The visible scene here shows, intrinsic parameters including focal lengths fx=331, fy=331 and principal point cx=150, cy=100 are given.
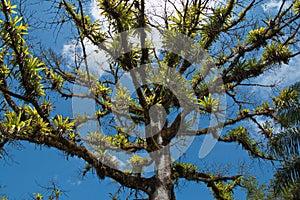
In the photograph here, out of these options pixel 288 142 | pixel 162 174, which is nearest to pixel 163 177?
pixel 162 174

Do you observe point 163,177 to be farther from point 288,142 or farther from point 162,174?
point 288,142

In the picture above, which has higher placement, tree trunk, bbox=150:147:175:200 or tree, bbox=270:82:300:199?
tree, bbox=270:82:300:199

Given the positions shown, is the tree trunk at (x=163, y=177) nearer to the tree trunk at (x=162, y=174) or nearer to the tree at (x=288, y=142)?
the tree trunk at (x=162, y=174)

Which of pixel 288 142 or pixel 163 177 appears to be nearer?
pixel 163 177

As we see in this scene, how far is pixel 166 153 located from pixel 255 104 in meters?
2.77

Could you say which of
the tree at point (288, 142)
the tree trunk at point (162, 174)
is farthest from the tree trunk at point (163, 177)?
the tree at point (288, 142)

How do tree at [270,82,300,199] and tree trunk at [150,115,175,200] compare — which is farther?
tree at [270,82,300,199]

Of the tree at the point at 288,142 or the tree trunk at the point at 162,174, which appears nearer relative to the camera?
the tree trunk at the point at 162,174

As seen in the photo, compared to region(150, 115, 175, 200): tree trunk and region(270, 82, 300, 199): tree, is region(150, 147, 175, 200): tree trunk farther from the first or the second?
region(270, 82, 300, 199): tree

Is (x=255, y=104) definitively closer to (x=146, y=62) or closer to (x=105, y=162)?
(x=146, y=62)

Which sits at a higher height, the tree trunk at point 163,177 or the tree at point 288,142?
the tree at point 288,142

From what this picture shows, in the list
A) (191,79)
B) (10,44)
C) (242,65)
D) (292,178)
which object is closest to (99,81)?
(191,79)

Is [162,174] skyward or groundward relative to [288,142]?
groundward

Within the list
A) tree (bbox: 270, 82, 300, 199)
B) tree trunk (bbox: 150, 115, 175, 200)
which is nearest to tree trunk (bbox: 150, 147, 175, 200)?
tree trunk (bbox: 150, 115, 175, 200)
